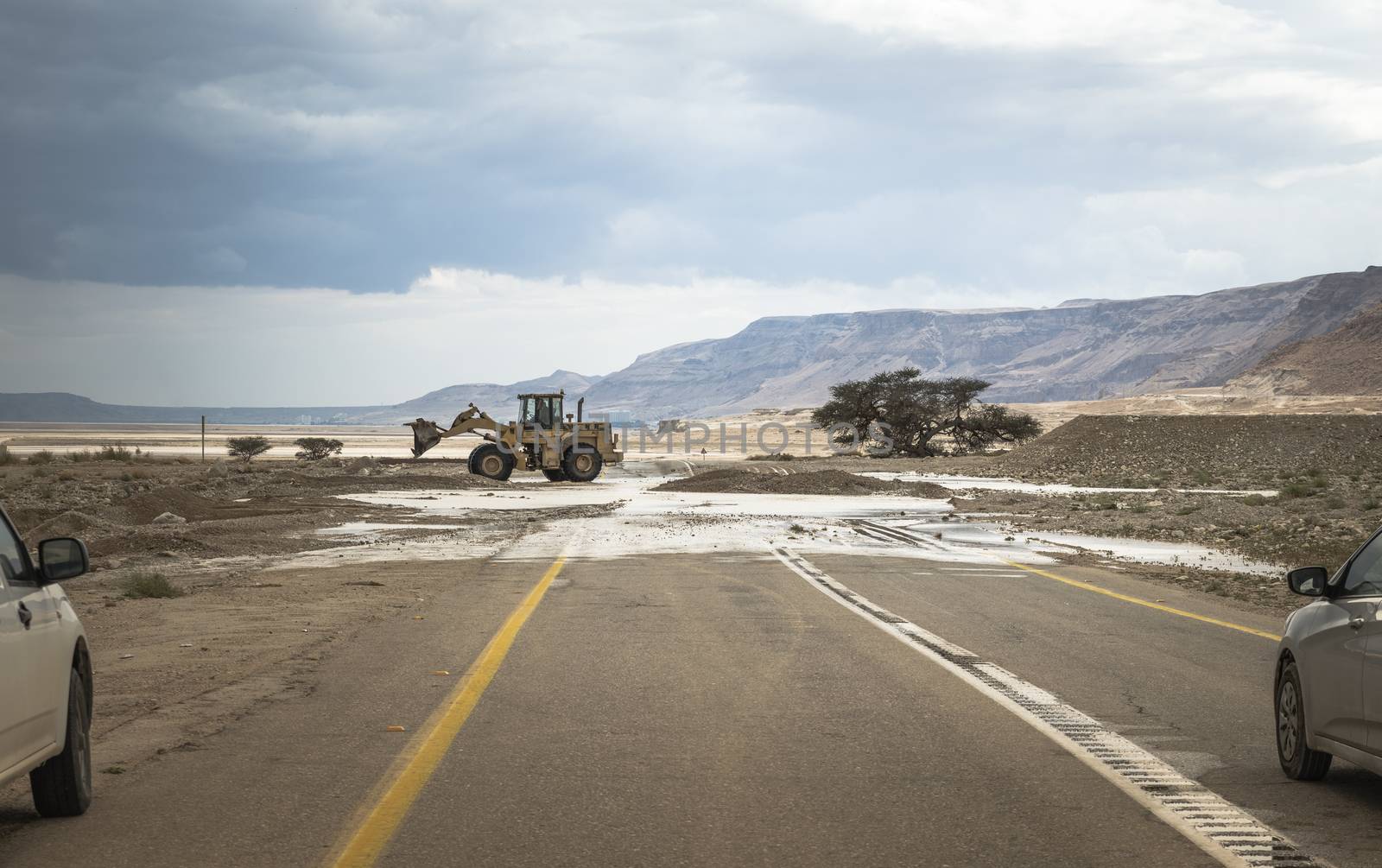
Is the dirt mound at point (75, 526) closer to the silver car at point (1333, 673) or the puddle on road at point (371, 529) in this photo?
the puddle on road at point (371, 529)

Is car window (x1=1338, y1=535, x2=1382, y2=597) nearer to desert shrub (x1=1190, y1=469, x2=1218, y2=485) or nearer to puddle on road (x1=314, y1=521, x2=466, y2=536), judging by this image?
puddle on road (x1=314, y1=521, x2=466, y2=536)

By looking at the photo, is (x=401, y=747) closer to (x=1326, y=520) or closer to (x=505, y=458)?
(x=1326, y=520)

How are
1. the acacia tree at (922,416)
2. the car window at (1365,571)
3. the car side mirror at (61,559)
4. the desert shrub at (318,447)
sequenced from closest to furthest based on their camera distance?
the car side mirror at (61,559) → the car window at (1365,571) → the acacia tree at (922,416) → the desert shrub at (318,447)

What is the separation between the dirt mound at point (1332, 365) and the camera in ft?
463

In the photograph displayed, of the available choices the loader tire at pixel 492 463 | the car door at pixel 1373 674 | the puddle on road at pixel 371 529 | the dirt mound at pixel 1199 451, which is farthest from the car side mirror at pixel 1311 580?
the loader tire at pixel 492 463

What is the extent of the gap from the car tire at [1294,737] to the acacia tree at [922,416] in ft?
253

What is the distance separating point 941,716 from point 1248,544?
1894 cm

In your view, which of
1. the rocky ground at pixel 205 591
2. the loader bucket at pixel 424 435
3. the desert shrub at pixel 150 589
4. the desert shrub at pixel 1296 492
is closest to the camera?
the rocky ground at pixel 205 591

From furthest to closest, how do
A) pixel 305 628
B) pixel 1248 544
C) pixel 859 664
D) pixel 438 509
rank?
pixel 438 509, pixel 1248 544, pixel 305 628, pixel 859 664

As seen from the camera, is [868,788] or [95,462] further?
[95,462]

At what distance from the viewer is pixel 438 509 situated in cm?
3541

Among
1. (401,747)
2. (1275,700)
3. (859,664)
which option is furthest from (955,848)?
(859,664)

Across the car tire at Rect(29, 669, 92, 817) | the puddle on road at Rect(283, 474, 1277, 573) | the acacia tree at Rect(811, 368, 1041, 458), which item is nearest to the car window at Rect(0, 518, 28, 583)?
the car tire at Rect(29, 669, 92, 817)

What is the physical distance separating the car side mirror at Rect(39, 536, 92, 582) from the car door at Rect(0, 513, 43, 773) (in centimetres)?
12
